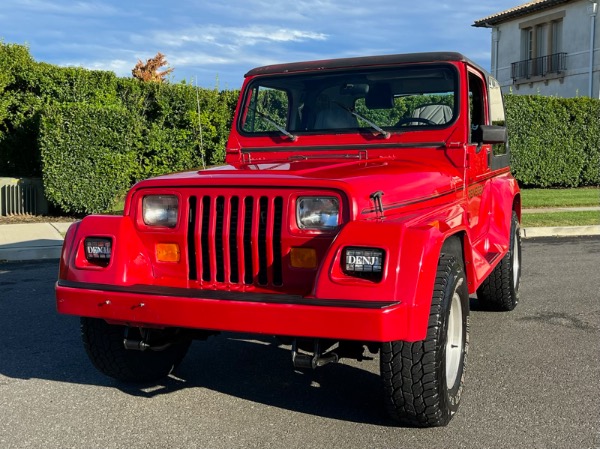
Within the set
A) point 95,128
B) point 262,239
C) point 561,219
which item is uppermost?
point 95,128

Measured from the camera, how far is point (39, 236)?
33.4 ft

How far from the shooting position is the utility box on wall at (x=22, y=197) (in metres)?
12.3

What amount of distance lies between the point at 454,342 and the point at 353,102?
1.88m

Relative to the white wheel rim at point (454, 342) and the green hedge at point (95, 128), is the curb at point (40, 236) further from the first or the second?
the white wheel rim at point (454, 342)

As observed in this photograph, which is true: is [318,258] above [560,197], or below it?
above

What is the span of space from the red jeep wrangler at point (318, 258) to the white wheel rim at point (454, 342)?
1 cm

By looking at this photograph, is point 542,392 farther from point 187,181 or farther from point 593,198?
point 593,198

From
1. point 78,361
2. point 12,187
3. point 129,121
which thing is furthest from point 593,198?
Answer: point 78,361

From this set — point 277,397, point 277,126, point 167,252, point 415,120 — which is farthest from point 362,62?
point 277,397

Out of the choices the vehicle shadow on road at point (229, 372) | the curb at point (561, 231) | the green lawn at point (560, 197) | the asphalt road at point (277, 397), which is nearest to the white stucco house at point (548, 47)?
the green lawn at point (560, 197)

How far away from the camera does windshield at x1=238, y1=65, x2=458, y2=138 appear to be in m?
A: 4.63

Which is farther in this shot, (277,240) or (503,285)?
(503,285)

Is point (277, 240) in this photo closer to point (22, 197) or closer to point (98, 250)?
point (98, 250)

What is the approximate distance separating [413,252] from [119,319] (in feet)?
4.76
